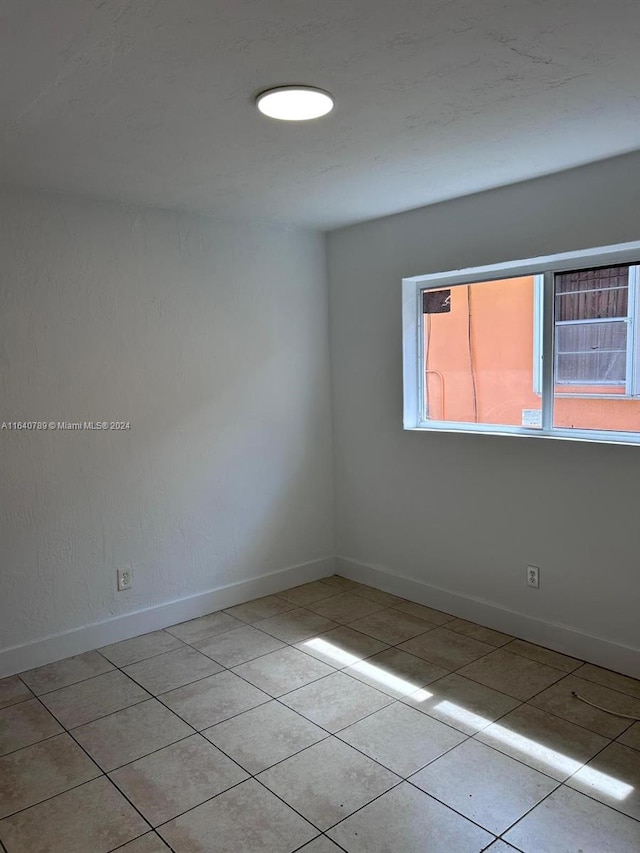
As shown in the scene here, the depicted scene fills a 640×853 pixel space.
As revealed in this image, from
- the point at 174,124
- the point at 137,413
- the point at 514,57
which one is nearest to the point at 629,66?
the point at 514,57

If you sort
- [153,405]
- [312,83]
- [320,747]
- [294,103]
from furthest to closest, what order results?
[153,405] < [320,747] < [294,103] < [312,83]

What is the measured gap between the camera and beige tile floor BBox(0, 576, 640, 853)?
198 cm

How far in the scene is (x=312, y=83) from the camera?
191cm

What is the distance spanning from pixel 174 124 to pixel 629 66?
143cm

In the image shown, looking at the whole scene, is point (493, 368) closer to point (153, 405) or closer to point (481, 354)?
point (481, 354)

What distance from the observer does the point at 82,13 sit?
4.94ft

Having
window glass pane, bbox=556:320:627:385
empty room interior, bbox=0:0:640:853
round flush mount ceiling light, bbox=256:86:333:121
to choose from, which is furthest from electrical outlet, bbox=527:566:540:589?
round flush mount ceiling light, bbox=256:86:333:121

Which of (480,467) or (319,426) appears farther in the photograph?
(319,426)

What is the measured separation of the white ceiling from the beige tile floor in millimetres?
2256

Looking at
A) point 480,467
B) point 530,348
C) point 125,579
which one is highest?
point 530,348

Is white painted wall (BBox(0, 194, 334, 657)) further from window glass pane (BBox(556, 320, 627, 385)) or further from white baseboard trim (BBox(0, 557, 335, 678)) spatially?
window glass pane (BBox(556, 320, 627, 385))

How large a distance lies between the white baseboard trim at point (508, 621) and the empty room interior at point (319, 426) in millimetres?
16

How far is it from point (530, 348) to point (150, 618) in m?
2.48

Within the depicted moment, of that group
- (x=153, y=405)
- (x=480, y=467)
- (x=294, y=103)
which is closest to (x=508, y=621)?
(x=480, y=467)
